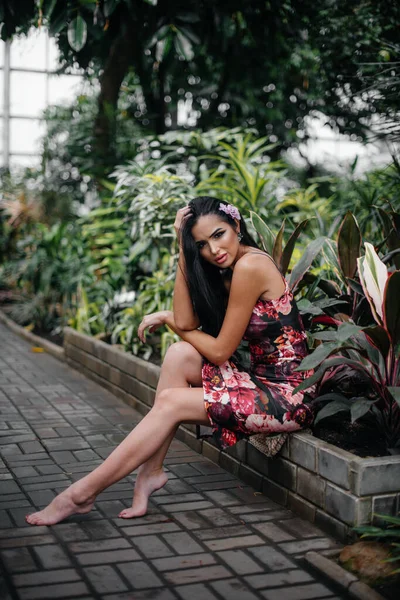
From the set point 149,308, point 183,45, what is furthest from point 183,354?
point 183,45

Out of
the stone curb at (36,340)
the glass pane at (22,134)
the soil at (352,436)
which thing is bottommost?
the stone curb at (36,340)

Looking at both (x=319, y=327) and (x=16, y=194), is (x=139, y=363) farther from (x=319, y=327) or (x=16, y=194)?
(x=16, y=194)

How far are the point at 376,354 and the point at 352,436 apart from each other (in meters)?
0.46

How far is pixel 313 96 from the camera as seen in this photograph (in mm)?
10148

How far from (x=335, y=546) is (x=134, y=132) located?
685cm

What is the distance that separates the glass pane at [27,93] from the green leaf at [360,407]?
1567 cm

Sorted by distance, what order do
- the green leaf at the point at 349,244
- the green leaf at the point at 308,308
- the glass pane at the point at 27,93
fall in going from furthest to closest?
1. the glass pane at the point at 27,93
2. the green leaf at the point at 349,244
3. the green leaf at the point at 308,308

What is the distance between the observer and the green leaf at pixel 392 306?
2832mm

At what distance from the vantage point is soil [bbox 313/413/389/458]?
3.09 metres

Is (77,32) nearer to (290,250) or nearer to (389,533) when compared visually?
(290,250)

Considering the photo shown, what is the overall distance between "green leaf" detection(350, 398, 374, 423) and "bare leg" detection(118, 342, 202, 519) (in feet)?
2.45

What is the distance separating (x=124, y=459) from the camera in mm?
2963

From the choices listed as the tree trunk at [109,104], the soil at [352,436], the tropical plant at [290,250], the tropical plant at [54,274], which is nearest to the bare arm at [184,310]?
the tropical plant at [290,250]

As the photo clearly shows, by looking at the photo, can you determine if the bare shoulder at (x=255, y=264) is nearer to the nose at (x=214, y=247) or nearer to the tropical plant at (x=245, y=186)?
the nose at (x=214, y=247)
